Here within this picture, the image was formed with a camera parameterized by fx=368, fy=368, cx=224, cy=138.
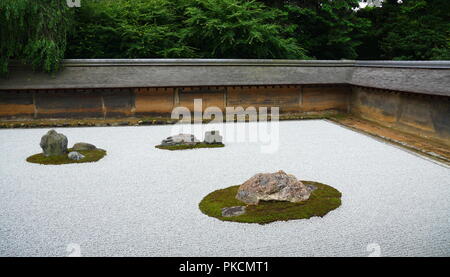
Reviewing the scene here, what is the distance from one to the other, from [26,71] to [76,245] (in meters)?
11.6

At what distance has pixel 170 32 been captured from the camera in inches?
740

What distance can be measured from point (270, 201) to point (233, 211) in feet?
2.72

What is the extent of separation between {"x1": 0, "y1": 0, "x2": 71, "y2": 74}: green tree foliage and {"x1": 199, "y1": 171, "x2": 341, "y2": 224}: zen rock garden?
10313mm

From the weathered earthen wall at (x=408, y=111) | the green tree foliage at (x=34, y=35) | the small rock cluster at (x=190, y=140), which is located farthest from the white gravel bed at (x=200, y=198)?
the green tree foliage at (x=34, y=35)

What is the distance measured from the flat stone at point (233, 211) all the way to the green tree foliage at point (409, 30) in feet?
57.6

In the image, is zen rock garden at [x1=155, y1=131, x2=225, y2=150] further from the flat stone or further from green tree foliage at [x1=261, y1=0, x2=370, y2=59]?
green tree foliage at [x1=261, y1=0, x2=370, y2=59]

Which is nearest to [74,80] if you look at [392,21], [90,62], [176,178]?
[90,62]

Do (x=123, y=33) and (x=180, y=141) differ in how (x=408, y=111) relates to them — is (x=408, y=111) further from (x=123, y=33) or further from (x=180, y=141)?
(x=123, y=33)

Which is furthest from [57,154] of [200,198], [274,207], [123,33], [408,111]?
[408,111]

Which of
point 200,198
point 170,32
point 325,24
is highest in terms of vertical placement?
point 325,24

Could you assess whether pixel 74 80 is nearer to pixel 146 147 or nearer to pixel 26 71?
pixel 26 71

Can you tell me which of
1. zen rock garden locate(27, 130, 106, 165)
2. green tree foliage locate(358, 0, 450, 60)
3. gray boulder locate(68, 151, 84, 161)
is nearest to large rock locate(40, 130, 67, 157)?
zen rock garden locate(27, 130, 106, 165)

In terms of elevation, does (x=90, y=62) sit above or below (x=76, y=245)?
above
